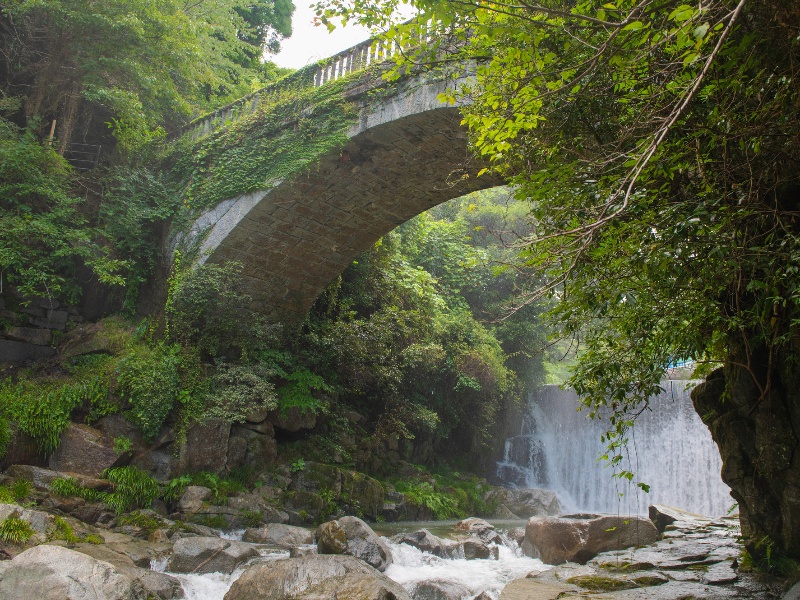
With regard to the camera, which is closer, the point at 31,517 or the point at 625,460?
the point at 31,517

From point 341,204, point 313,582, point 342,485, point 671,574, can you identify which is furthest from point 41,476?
point 671,574

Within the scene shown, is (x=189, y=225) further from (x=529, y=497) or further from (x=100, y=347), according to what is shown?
(x=529, y=497)

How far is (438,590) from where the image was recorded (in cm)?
537

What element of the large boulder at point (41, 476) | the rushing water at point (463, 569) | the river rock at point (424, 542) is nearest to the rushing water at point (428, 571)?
the rushing water at point (463, 569)

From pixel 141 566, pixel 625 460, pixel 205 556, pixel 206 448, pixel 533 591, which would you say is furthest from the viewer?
pixel 625 460

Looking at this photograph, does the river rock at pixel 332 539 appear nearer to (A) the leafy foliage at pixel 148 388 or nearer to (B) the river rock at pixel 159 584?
(B) the river rock at pixel 159 584

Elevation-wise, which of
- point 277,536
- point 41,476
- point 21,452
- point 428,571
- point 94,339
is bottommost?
point 428,571

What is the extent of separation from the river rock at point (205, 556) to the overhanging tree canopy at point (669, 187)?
12.5ft

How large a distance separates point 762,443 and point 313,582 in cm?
346

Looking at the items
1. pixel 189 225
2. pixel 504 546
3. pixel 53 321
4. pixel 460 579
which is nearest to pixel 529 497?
pixel 504 546

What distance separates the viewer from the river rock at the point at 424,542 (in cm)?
700

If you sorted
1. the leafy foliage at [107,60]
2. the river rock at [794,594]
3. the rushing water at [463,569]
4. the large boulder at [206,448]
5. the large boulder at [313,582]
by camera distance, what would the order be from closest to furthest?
the river rock at [794,594] → the large boulder at [313,582] → the rushing water at [463,569] → the large boulder at [206,448] → the leafy foliage at [107,60]

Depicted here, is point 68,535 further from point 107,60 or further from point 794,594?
point 107,60

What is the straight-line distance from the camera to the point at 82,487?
6.91 meters
